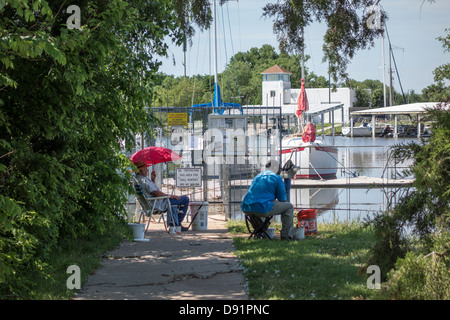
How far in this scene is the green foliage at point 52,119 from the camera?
6.10 metres

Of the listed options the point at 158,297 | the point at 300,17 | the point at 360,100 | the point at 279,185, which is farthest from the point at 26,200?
the point at 360,100

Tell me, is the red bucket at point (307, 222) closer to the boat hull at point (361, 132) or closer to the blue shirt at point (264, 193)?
the blue shirt at point (264, 193)

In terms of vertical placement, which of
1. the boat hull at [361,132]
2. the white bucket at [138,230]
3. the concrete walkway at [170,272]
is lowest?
the concrete walkway at [170,272]

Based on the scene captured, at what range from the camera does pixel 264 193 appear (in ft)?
36.6

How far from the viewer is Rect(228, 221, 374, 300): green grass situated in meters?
6.91

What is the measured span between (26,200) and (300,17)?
25.0ft

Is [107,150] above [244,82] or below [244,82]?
below

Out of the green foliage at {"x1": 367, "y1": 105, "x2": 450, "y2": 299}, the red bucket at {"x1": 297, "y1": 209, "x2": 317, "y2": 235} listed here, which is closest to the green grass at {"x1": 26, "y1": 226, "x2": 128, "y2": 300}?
the red bucket at {"x1": 297, "y1": 209, "x2": 317, "y2": 235}

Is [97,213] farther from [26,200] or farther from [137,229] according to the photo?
[26,200]

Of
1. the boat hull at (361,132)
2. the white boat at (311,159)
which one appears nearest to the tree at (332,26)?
the white boat at (311,159)

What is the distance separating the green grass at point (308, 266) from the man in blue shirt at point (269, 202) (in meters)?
0.42

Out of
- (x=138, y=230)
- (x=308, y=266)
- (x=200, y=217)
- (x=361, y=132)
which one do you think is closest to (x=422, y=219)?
(x=308, y=266)

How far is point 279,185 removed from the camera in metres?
11.3

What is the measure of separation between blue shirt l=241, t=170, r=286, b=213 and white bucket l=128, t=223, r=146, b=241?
6.07 feet
